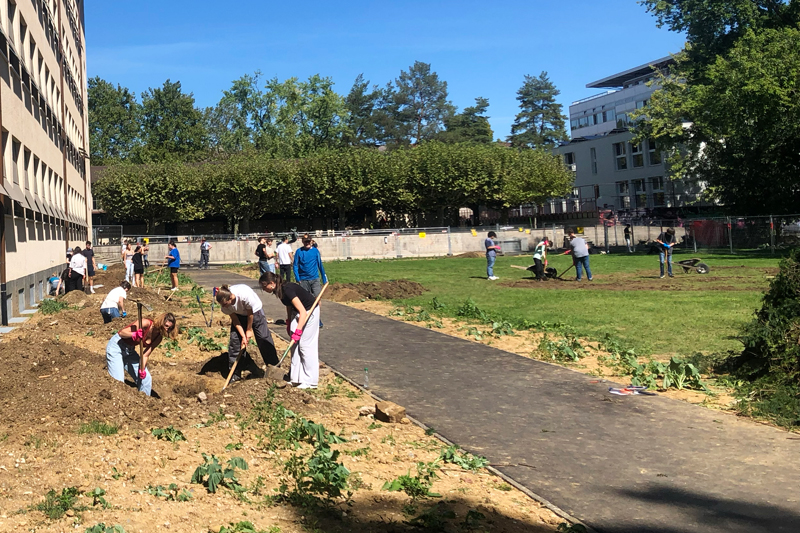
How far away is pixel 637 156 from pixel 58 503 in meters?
72.0

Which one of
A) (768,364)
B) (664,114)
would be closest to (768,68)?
(664,114)

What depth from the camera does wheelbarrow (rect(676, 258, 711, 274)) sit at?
27.4 meters

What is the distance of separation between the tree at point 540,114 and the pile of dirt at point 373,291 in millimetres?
82007

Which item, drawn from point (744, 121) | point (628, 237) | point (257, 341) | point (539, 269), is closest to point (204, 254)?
point (539, 269)

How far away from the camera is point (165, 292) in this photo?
25000mm

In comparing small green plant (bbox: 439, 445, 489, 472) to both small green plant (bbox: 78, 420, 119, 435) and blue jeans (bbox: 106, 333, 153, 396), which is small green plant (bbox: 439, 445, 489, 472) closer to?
small green plant (bbox: 78, 420, 119, 435)

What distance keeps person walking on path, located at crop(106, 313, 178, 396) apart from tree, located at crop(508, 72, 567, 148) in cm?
9646

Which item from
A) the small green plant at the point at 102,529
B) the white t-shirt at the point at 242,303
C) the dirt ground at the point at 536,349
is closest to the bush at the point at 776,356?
the dirt ground at the point at 536,349

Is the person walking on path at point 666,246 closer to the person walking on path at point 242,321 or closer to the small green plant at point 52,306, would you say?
the person walking on path at point 242,321

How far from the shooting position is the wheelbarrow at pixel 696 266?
27.4 meters

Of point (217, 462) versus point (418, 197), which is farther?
point (418, 197)

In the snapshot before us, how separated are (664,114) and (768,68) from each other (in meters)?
Answer: 9.83

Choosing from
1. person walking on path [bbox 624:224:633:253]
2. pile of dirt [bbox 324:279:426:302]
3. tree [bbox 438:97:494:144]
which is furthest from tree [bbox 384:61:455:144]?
pile of dirt [bbox 324:279:426:302]

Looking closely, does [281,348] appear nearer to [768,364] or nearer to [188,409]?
[188,409]
